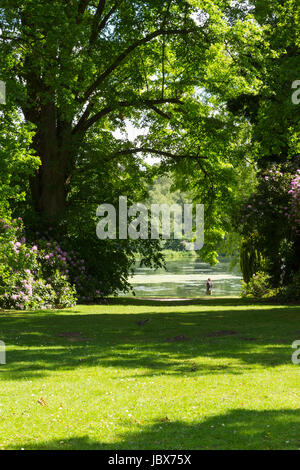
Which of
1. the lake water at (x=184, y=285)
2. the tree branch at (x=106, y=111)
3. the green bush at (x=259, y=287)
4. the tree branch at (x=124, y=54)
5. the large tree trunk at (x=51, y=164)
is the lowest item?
the lake water at (x=184, y=285)

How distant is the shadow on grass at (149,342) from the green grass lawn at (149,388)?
21 millimetres

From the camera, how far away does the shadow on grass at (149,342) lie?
980cm

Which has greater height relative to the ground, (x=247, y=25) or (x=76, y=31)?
(x=247, y=25)

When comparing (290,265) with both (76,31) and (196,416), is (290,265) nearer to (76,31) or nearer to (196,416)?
(76,31)

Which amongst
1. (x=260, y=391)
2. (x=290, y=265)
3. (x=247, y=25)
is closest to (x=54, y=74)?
(x=247, y=25)

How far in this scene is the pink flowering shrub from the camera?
19.4 metres

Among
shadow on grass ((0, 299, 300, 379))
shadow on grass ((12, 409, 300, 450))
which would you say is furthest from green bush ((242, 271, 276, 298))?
shadow on grass ((12, 409, 300, 450))

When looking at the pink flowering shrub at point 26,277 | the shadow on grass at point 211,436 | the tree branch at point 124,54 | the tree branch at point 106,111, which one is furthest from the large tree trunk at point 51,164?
the shadow on grass at point 211,436

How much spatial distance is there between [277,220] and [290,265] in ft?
9.34

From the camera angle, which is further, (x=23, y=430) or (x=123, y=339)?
(x=123, y=339)

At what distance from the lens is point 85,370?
370 inches

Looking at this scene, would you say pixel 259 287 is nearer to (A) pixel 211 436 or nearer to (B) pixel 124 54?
(B) pixel 124 54

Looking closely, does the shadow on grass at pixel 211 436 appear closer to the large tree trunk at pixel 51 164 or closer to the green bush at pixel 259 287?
the large tree trunk at pixel 51 164

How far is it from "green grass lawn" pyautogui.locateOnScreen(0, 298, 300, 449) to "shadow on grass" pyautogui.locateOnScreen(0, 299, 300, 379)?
2 centimetres
